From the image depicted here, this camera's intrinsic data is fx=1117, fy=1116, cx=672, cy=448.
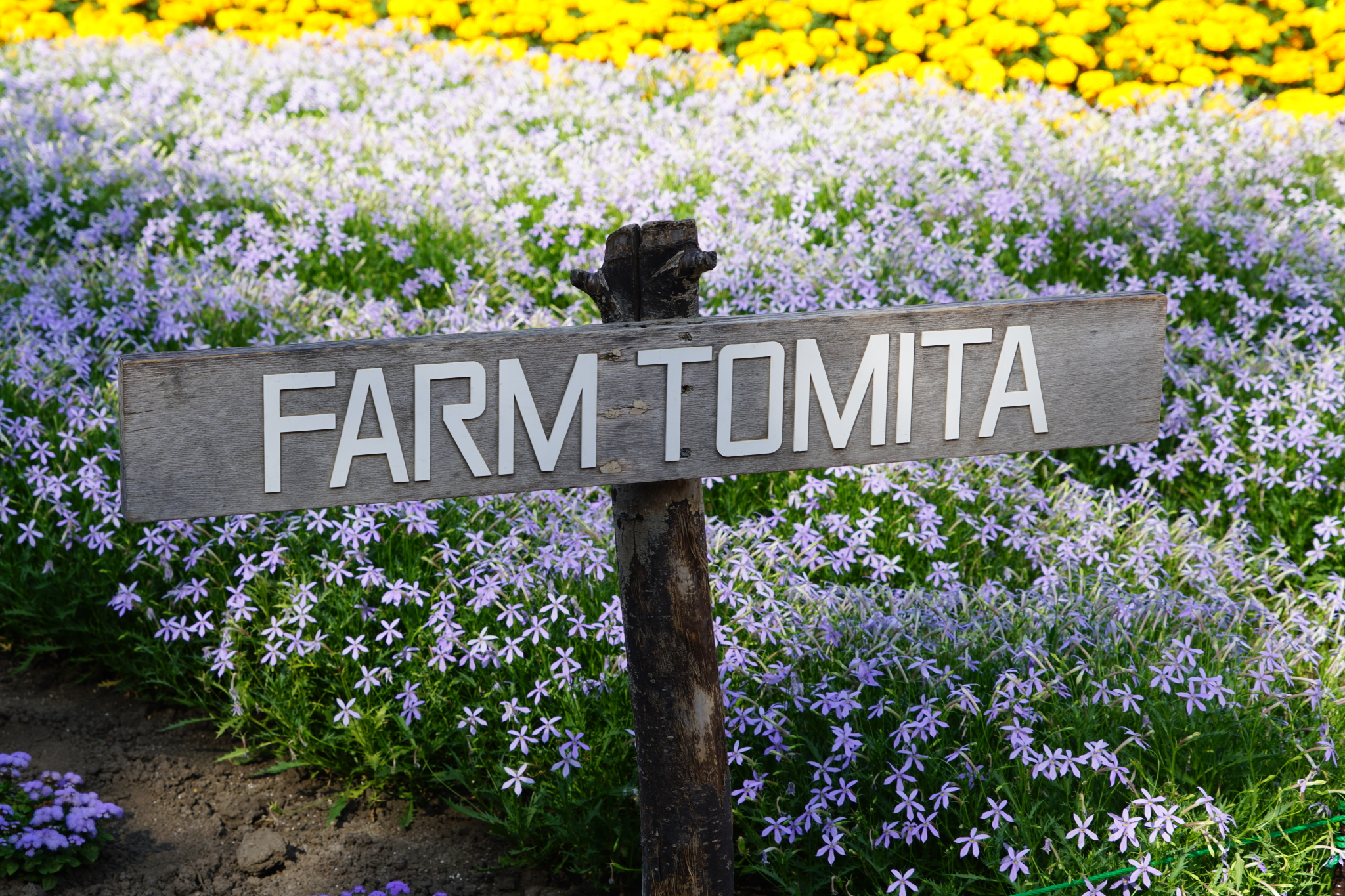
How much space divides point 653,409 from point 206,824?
73.2 inches

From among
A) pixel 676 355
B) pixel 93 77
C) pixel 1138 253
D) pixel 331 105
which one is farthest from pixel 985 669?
pixel 93 77

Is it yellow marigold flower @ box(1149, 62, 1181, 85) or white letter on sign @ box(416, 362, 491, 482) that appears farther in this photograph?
yellow marigold flower @ box(1149, 62, 1181, 85)

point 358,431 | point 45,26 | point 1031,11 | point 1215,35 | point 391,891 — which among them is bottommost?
point 391,891

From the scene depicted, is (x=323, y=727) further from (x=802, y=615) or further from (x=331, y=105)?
(x=331, y=105)

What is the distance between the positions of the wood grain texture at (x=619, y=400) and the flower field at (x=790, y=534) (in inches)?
32.8

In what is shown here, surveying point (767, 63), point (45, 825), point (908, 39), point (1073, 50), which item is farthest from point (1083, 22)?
point (45, 825)

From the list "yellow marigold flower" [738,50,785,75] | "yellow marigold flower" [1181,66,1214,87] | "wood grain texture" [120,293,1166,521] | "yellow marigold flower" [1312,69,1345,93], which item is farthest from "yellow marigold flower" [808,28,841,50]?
"wood grain texture" [120,293,1166,521]

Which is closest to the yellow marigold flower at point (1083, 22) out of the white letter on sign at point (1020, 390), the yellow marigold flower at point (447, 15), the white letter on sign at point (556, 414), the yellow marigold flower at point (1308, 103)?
the yellow marigold flower at point (1308, 103)

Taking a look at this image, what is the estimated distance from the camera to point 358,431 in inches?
67.2

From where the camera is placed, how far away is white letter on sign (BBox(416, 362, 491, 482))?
67.6 inches

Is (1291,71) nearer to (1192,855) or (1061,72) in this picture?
(1061,72)

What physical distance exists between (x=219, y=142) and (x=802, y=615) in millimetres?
4377

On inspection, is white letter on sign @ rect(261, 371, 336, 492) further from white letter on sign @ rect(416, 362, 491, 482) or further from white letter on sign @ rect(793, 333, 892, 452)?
white letter on sign @ rect(793, 333, 892, 452)

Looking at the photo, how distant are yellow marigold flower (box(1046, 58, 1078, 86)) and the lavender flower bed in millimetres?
7199
